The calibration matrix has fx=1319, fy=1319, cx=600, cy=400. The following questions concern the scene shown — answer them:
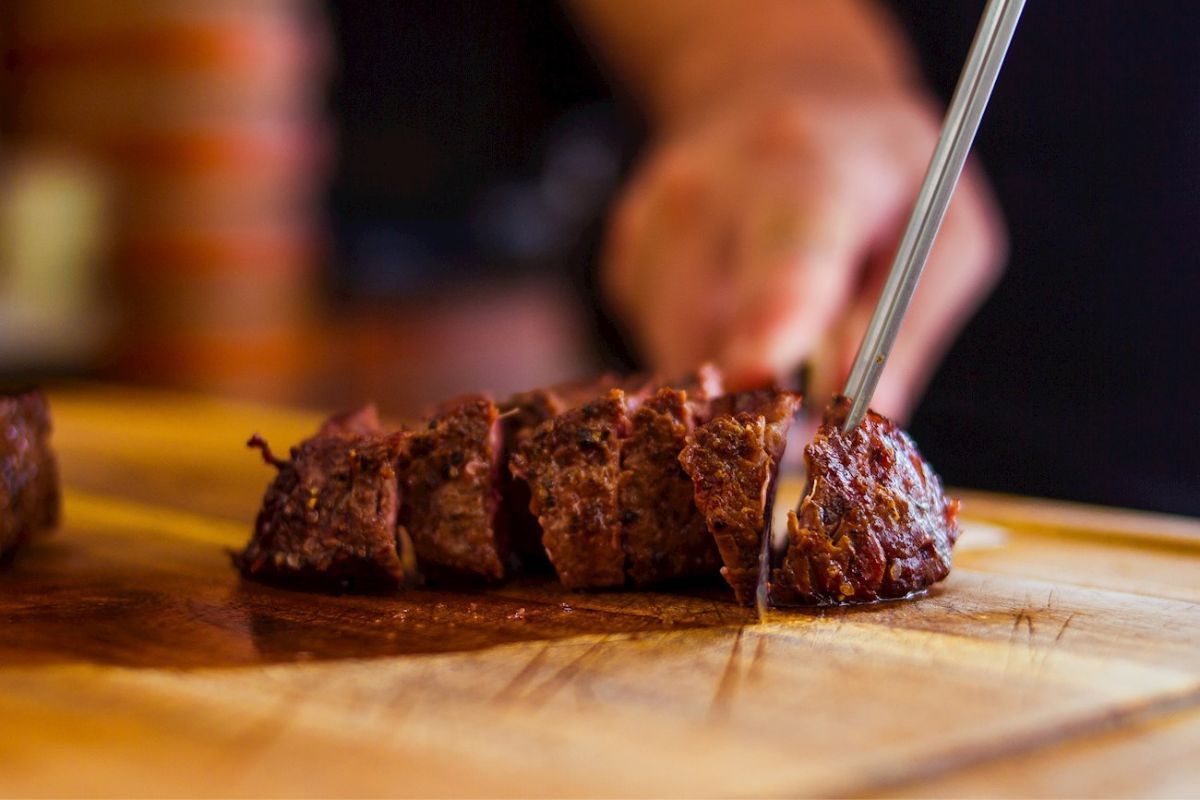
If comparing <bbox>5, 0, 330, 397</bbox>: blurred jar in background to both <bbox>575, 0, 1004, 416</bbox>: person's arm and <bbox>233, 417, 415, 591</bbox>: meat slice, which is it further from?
<bbox>233, 417, 415, 591</bbox>: meat slice

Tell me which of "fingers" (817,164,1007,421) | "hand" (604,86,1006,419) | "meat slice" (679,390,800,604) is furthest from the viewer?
"fingers" (817,164,1007,421)

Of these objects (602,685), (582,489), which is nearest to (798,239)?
(582,489)

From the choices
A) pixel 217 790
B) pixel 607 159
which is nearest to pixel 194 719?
pixel 217 790

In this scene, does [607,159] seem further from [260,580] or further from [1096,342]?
[260,580]

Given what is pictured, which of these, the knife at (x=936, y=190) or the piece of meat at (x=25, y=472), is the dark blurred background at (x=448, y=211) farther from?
the piece of meat at (x=25, y=472)

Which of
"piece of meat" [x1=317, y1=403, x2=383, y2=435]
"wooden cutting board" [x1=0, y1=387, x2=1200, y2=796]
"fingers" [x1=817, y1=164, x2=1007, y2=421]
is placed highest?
"fingers" [x1=817, y1=164, x2=1007, y2=421]

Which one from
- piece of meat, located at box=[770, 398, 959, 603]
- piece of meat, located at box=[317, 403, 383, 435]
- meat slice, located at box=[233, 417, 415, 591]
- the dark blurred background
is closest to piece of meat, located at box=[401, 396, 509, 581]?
meat slice, located at box=[233, 417, 415, 591]
